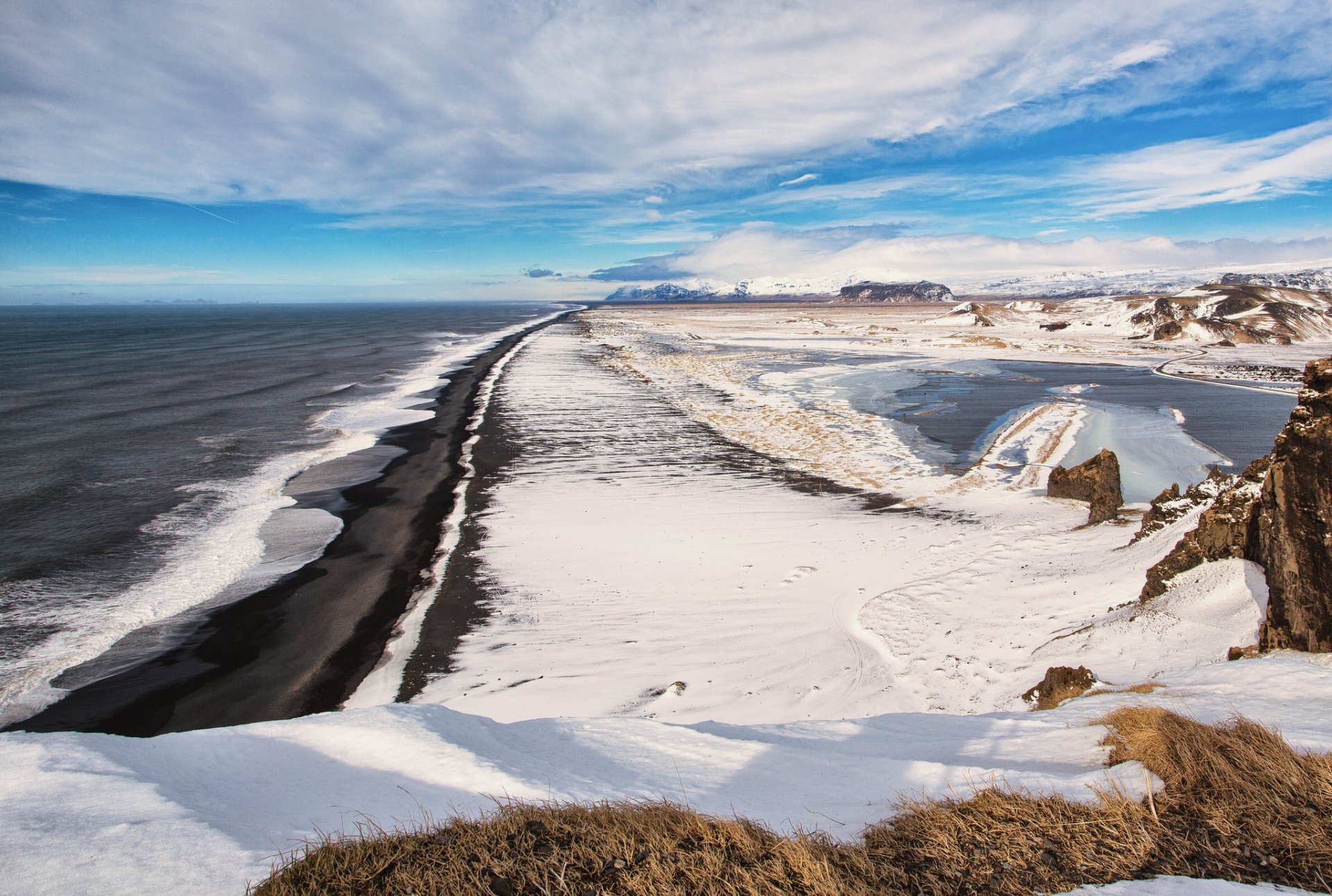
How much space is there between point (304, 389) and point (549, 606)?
32.1 m

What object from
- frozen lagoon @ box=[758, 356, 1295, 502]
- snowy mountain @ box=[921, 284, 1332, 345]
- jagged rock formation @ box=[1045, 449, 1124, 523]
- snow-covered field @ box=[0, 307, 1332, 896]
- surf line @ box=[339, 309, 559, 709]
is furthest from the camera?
snowy mountain @ box=[921, 284, 1332, 345]

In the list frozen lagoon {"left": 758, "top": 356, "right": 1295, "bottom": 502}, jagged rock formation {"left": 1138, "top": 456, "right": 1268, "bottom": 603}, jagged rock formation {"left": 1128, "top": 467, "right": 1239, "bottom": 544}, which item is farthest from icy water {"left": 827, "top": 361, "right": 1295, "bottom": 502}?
jagged rock formation {"left": 1138, "top": 456, "right": 1268, "bottom": 603}

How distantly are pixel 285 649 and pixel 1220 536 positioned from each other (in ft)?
41.7

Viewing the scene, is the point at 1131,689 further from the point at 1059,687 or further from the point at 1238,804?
the point at 1238,804

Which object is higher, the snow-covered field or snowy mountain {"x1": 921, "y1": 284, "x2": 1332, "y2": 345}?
snowy mountain {"x1": 921, "y1": 284, "x2": 1332, "y2": 345}

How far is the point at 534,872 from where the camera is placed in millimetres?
3078

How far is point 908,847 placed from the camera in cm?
331

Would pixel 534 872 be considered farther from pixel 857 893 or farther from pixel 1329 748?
pixel 1329 748

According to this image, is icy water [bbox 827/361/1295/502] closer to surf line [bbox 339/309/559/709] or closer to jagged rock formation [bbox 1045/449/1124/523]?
jagged rock formation [bbox 1045/449/1124/523]

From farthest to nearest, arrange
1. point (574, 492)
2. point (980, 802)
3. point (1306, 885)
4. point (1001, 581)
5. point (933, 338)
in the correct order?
point (933, 338) < point (574, 492) < point (1001, 581) < point (980, 802) < point (1306, 885)

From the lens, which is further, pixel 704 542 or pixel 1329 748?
pixel 704 542

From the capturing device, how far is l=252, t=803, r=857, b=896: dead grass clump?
9.73 ft

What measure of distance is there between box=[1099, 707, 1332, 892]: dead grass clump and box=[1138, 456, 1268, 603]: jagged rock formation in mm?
4085

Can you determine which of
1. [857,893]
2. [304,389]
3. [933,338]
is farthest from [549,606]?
[933,338]
